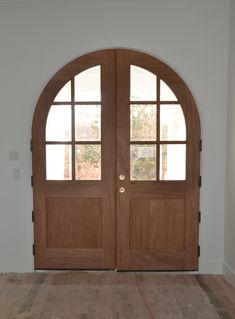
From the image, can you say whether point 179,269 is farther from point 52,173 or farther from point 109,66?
point 109,66

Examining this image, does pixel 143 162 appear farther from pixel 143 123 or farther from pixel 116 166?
pixel 143 123

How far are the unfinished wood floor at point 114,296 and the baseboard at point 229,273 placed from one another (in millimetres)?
52

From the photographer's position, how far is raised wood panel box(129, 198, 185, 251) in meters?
4.07

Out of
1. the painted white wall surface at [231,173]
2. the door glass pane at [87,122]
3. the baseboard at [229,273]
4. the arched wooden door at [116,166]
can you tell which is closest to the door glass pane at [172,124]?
the arched wooden door at [116,166]

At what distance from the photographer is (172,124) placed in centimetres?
403

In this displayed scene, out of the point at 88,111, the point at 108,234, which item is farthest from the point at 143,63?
the point at 108,234

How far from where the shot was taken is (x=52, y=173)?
4086 mm

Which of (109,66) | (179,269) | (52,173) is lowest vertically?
(179,269)

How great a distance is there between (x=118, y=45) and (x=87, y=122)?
82cm

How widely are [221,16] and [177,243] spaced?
2309mm

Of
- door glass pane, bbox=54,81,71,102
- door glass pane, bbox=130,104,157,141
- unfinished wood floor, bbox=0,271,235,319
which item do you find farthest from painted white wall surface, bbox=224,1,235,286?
door glass pane, bbox=54,81,71,102

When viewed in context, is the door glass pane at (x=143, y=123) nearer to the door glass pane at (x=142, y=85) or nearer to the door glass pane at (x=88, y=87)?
the door glass pane at (x=142, y=85)

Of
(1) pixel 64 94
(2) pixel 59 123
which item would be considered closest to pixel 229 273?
(2) pixel 59 123

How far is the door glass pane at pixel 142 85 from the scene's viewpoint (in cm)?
399
